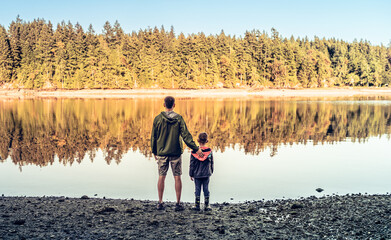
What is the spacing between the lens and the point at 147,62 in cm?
9844

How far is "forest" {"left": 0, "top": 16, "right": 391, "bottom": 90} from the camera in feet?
315

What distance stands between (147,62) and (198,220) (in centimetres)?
9366

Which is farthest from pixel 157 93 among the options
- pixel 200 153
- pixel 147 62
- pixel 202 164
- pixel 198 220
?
pixel 198 220

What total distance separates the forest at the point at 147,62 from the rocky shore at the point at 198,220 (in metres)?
88.0

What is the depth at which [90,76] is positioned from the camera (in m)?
93.9

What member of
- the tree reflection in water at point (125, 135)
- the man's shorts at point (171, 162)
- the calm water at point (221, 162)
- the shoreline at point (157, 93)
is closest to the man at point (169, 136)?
the man's shorts at point (171, 162)

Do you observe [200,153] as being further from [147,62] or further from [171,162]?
[147,62]

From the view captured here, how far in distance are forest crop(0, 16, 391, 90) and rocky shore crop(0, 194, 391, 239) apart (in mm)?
88014

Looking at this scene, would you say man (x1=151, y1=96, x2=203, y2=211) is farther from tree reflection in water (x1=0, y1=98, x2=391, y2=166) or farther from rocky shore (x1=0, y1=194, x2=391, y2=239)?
tree reflection in water (x1=0, y1=98, x2=391, y2=166)

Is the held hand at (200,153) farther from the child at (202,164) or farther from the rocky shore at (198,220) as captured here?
the rocky shore at (198,220)

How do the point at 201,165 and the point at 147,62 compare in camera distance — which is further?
the point at 147,62

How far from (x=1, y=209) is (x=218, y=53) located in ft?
335

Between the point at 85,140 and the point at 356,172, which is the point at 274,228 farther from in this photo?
the point at 85,140

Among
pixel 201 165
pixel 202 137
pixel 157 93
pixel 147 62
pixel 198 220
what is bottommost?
pixel 198 220
